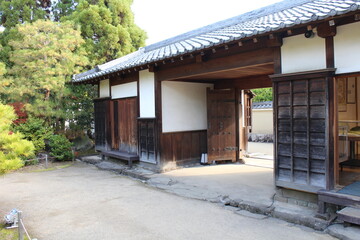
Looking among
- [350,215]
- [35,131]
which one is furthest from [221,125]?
[35,131]

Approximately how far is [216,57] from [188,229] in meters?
3.86

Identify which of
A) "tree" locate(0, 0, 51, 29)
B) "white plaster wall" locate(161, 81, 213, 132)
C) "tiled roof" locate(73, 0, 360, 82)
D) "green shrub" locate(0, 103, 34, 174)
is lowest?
"green shrub" locate(0, 103, 34, 174)

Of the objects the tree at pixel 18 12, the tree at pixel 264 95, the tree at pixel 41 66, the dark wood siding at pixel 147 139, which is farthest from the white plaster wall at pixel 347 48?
the tree at pixel 264 95

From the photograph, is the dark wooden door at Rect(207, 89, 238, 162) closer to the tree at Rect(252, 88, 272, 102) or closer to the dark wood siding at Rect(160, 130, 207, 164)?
the dark wood siding at Rect(160, 130, 207, 164)

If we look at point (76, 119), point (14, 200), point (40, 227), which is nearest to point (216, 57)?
point (40, 227)

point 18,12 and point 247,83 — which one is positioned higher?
point 18,12

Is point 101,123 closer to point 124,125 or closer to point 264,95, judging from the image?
point 124,125

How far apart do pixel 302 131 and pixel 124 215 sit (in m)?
3.52

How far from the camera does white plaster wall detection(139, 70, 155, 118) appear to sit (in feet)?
28.0

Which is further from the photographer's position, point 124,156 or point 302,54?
point 124,156

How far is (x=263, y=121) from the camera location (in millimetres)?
19141

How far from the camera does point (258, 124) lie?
19406mm

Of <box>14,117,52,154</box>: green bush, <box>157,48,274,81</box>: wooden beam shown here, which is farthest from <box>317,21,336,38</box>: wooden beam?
<box>14,117,52,154</box>: green bush

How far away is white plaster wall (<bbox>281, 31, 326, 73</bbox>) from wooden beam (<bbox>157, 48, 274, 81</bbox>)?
324 mm
